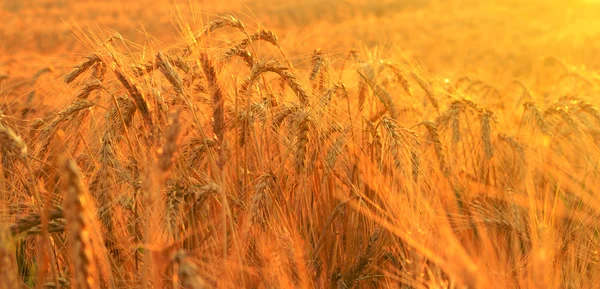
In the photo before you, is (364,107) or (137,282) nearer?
(137,282)

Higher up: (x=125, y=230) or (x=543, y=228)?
(x=125, y=230)

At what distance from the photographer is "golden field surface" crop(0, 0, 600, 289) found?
139 centimetres

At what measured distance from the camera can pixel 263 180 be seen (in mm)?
1719

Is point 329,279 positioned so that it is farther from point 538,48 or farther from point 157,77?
point 538,48

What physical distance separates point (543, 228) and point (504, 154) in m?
1.59

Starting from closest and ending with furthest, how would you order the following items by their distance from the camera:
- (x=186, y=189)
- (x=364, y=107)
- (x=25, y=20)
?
(x=186, y=189) < (x=364, y=107) < (x=25, y=20)

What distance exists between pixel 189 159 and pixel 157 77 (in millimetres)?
299

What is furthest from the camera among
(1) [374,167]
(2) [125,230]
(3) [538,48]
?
(3) [538,48]

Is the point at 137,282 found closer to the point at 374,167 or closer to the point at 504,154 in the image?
the point at 374,167

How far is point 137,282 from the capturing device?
163 cm

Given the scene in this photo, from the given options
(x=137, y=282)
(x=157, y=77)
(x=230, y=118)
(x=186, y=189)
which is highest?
(x=157, y=77)

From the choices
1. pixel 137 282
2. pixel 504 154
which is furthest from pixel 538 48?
pixel 137 282

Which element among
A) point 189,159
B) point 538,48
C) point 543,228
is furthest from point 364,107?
point 538,48

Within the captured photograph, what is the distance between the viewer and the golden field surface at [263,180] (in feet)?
4.55
